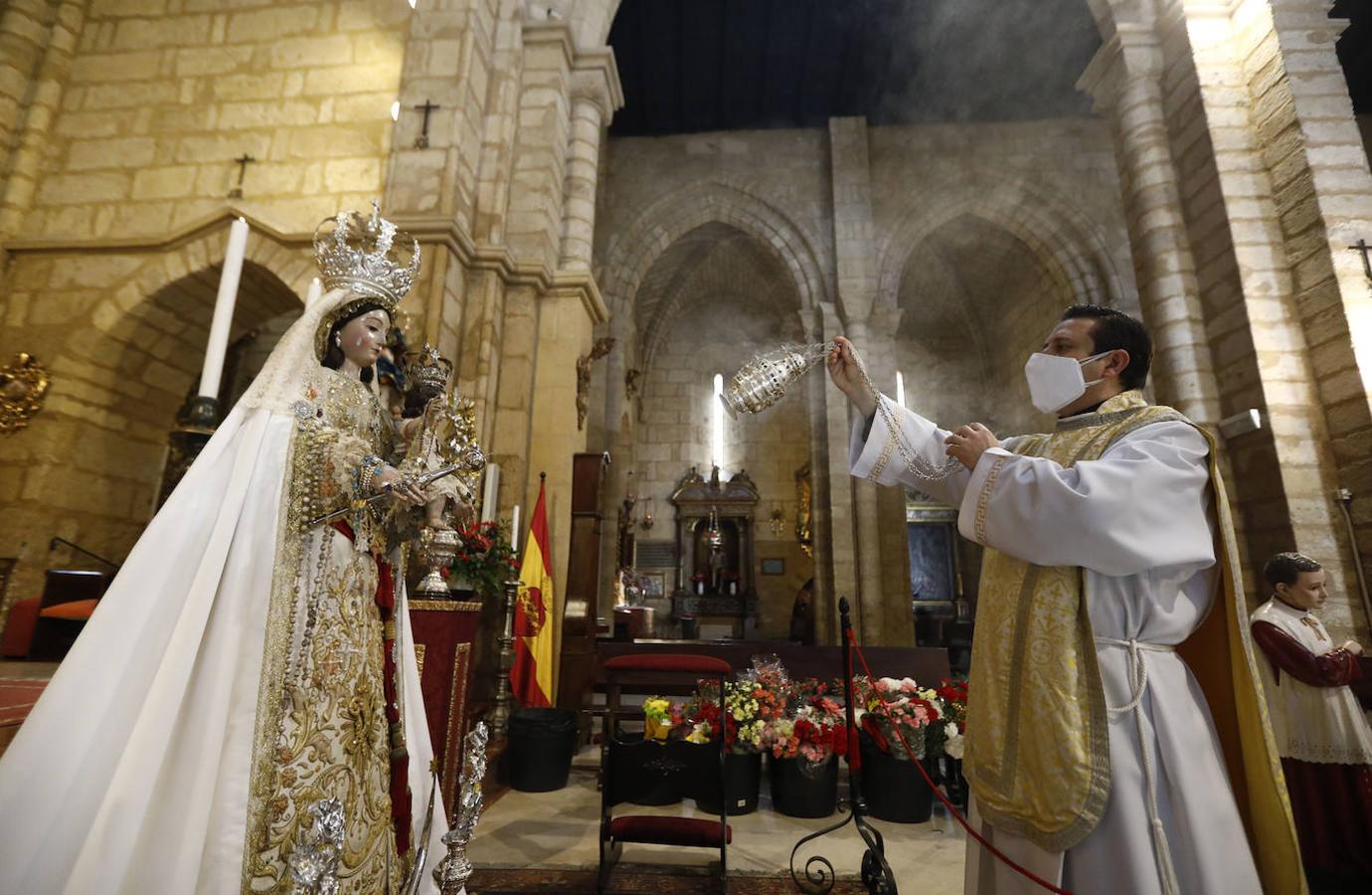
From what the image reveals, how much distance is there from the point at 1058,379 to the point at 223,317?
2.71 metres

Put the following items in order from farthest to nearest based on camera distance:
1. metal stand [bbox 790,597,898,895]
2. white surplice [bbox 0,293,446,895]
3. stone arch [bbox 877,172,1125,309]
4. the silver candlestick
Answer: stone arch [bbox 877,172,1125,309]
metal stand [bbox 790,597,898,895]
the silver candlestick
white surplice [bbox 0,293,446,895]

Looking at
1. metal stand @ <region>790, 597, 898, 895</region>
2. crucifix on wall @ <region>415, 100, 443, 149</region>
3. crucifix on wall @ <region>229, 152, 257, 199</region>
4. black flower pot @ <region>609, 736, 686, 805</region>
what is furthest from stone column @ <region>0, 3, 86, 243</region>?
metal stand @ <region>790, 597, 898, 895</region>

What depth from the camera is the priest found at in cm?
130

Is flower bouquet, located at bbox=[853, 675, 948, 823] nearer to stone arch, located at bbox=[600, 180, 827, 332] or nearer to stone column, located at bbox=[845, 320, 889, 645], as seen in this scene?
stone column, located at bbox=[845, 320, 889, 645]

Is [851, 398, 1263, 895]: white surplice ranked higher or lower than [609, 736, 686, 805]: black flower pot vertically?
higher

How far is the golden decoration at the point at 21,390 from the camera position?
16.3 ft

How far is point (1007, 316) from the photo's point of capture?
14.2m

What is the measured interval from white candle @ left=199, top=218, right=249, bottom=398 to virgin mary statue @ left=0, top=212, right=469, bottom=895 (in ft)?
1.12

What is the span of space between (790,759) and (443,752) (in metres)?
2.05

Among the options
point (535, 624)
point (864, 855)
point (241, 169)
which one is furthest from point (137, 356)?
point (864, 855)

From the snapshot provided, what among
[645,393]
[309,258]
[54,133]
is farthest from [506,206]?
[645,393]

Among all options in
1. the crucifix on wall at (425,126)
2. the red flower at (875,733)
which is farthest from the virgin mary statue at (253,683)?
the crucifix on wall at (425,126)

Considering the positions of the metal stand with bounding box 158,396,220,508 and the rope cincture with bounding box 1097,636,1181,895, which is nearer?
the rope cincture with bounding box 1097,636,1181,895

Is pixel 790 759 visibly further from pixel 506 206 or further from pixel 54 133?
pixel 54 133
